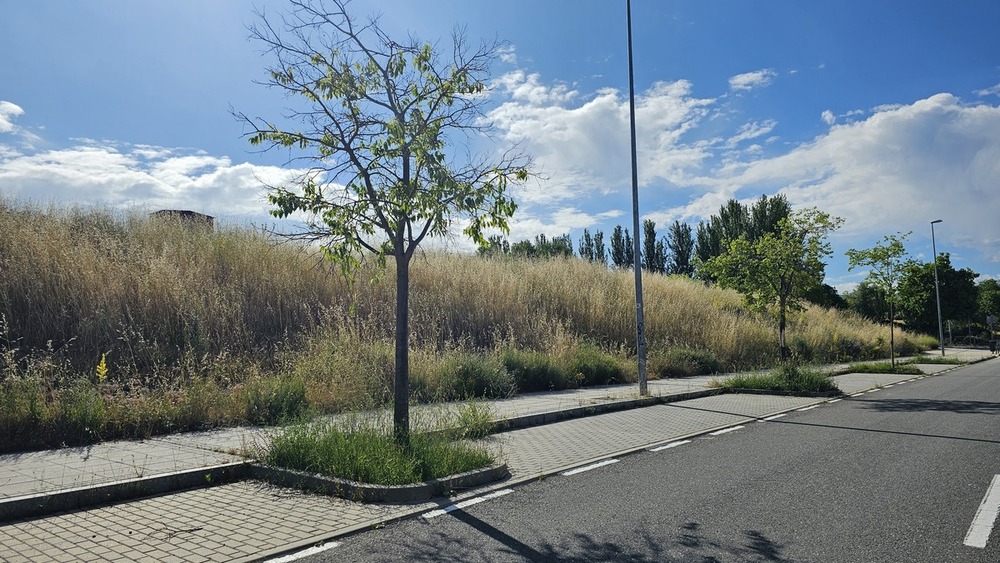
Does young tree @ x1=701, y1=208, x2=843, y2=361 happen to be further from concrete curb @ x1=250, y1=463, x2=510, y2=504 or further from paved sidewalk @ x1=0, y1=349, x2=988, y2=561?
concrete curb @ x1=250, y1=463, x2=510, y2=504

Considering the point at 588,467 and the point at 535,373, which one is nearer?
the point at 588,467

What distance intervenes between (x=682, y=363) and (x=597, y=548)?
1710 cm

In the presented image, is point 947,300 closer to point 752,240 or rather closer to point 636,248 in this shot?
point 752,240

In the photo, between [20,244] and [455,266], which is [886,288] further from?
[20,244]

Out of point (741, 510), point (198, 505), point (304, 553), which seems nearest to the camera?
point (304, 553)

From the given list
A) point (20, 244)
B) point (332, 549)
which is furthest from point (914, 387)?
point (20, 244)

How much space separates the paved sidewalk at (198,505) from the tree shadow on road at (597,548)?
0.82m

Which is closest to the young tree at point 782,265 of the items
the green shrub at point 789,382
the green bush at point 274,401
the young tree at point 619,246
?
the green shrub at point 789,382

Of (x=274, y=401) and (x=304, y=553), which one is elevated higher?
(x=274, y=401)

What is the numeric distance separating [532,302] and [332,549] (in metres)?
17.6

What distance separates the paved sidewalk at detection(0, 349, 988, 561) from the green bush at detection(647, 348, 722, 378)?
10.1m

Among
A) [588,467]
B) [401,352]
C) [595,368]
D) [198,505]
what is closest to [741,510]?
[588,467]

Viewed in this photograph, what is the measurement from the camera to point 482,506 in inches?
230

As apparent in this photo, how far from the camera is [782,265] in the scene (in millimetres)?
18375
